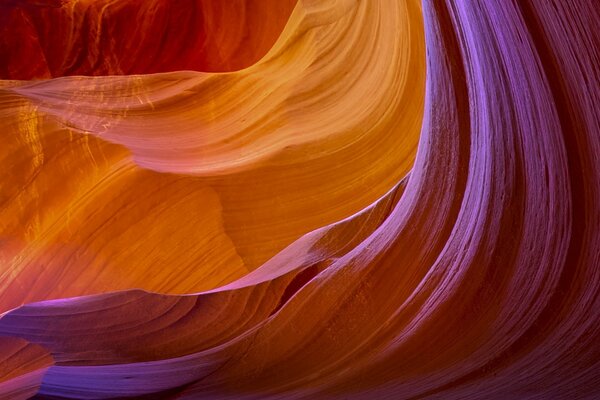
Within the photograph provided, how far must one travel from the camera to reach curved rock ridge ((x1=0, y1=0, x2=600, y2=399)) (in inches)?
28.4

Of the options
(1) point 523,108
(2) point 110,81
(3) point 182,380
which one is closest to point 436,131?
(1) point 523,108

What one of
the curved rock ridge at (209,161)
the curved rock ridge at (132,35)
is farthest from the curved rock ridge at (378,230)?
the curved rock ridge at (132,35)

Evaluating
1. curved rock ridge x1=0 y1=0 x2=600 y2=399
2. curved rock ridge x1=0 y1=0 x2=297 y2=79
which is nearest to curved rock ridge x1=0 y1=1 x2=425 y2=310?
curved rock ridge x1=0 y1=0 x2=600 y2=399

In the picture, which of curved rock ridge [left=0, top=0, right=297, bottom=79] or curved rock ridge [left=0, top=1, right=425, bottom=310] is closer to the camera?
curved rock ridge [left=0, top=1, right=425, bottom=310]

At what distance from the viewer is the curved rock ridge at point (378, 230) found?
28.4 inches

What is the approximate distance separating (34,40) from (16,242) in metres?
0.75

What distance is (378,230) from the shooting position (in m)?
0.94

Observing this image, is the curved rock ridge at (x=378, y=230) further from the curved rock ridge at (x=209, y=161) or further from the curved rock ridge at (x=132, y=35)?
the curved rock ridge at (x=132, y=35)

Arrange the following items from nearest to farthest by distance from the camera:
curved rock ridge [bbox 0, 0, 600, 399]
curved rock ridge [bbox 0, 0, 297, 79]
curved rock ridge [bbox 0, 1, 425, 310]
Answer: curved rock ridge [bbox 0, 0, 600, 399] < curved rock ridge [bbox 0, 1, 425, 310] < curved rock ridge [bbox 0, 0, 297, 79]

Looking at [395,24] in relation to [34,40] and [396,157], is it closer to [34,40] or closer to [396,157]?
[396,157]

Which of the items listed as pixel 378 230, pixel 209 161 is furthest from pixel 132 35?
pixel 378 230

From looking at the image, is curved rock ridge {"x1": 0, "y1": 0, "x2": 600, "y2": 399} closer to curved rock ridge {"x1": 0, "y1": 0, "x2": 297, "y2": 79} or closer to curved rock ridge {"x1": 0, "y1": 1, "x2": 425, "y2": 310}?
curved rock ridge {"x1": 0, "y1": 1, "x2": 425, "y2": 310}

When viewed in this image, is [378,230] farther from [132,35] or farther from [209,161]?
[132,35]

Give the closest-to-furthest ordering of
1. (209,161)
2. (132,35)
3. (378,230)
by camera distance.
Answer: (378,230) < (209,161) < (132,35)
